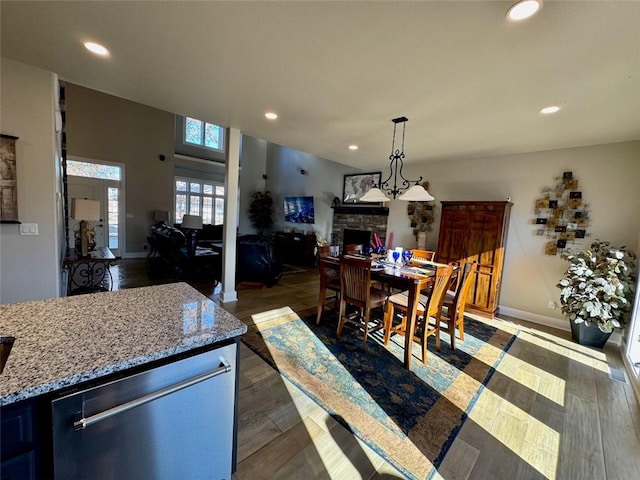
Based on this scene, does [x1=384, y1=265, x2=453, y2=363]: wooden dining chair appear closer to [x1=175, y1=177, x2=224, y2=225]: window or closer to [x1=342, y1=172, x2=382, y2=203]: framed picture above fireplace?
[x1=342, y1=172, x2=382, y2=203]: framed picture above fireplace

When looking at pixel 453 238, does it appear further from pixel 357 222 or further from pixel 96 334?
pixel 96 334

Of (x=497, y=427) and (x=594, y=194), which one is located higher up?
(x=594, y=194)

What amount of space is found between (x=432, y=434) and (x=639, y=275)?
303 cm

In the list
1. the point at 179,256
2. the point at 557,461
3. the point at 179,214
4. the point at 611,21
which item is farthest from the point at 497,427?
the point at 179,214

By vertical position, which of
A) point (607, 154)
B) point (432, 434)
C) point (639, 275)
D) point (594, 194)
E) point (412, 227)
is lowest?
point (432, 434)

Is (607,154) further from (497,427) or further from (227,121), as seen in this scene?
(227,121)

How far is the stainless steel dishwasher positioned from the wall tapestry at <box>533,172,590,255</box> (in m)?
4.53

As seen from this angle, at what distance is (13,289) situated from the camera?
8.14ft


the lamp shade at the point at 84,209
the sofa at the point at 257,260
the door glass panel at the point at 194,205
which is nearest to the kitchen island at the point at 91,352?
the lamp shade at the point at 84,209

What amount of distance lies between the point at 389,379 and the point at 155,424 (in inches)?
76.4

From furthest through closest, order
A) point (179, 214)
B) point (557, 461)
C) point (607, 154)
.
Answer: point (179, 214)
point (607, 154)
point (557, 461)

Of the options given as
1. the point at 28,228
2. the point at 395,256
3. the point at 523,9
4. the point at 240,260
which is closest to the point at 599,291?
the point at 395,256

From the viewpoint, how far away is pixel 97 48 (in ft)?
6.65

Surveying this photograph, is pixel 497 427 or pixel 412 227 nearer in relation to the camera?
pixel 497 427
